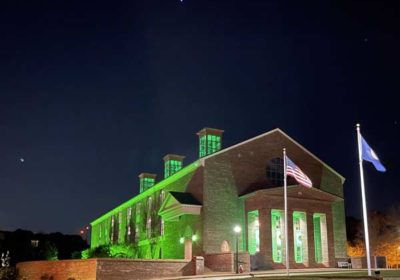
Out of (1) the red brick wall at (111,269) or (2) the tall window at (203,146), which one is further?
(2) the tall window at (203,146)

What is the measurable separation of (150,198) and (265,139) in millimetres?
18809

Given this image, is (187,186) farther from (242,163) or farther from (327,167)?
(327,167)

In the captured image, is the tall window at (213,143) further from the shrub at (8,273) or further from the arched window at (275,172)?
the shrub at (8,273)

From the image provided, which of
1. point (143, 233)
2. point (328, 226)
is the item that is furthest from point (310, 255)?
point (143, 233)

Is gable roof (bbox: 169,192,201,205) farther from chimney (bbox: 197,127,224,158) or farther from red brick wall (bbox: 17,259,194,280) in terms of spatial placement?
red brick wall (bbox: 17,259,194,280)

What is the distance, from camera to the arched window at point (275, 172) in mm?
48812

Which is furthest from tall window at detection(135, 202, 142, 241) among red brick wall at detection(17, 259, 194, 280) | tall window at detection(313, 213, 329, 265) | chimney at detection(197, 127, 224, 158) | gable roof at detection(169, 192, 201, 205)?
red brick wall at detection(17, 259, 194, 280)

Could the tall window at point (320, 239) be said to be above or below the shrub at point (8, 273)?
above

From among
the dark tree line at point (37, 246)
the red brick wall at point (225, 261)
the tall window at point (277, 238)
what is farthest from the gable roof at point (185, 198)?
the dark tree line at point (37, 246)

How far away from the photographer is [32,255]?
7212 centimetres

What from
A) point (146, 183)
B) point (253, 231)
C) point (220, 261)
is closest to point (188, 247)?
point (253, 231)

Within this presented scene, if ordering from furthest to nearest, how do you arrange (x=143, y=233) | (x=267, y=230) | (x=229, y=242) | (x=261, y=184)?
(x=143, y=233), (x=261, y=184), (x=229, y=242), (x=267, y=230)

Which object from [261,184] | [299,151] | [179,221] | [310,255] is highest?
[299,151]

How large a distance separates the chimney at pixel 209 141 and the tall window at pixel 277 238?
406 inches
